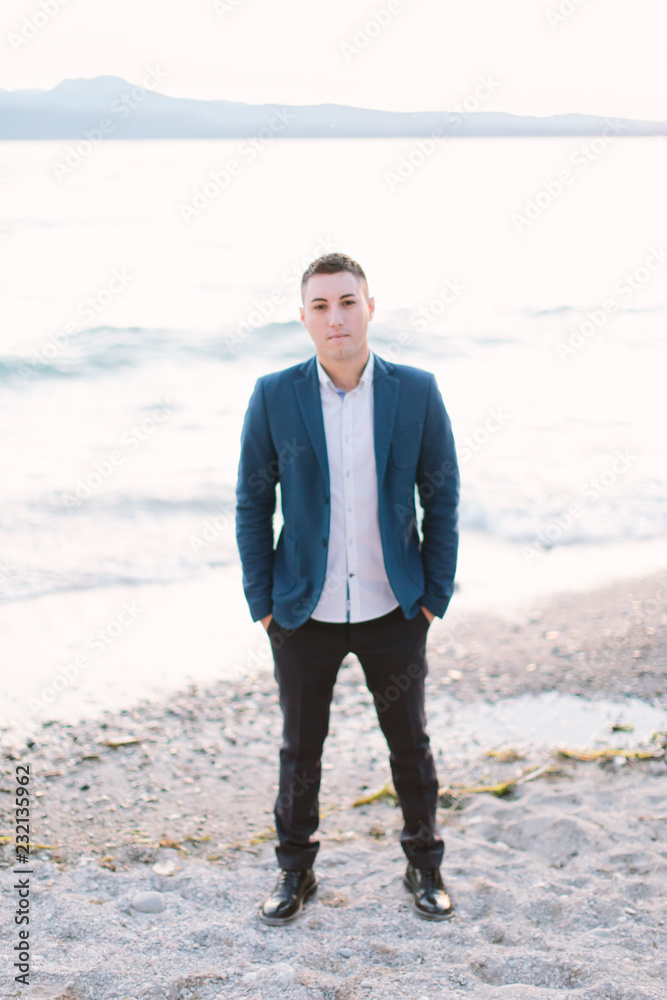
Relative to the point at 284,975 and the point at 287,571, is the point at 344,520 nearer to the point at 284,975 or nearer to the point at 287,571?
the point at 287,571

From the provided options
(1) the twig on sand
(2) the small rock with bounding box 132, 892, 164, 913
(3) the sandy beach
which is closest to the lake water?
(3) the sandy beach

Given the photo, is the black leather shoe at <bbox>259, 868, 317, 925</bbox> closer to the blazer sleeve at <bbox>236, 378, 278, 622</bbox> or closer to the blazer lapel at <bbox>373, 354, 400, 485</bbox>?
the blazer sleeve at <bbox>236, 378, 278, 622</bbox>

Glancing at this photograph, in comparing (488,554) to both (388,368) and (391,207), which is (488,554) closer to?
(388,368)

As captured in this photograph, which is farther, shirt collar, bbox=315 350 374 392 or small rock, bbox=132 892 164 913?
small rock, bbox=132 892 164 913

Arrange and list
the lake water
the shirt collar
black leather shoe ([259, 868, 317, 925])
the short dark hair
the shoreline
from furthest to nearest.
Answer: the lake water
the shoreline
black leather shoe ([259, 868, 317, 925])
the shirt collar
the short dark hair

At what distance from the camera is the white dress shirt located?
271 cm

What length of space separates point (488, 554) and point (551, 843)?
4.16m

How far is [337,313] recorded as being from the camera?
2600 millimetres

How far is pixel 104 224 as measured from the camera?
30.4 meters

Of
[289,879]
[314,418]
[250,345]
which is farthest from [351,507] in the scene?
[250,345]

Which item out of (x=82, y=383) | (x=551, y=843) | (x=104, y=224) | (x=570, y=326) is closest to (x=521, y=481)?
(x=551, y=843)

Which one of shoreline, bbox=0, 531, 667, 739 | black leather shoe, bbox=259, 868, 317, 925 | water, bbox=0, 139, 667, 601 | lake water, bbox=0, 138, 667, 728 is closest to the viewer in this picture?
black leather shoe, bbox=259, 868, 317, 925

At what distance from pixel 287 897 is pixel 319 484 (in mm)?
1542

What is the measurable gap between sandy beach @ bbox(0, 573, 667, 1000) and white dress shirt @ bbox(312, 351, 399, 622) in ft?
3.83
